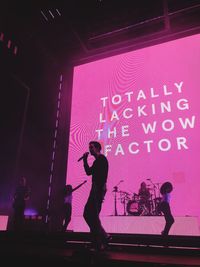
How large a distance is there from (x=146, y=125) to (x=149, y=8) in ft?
8.98

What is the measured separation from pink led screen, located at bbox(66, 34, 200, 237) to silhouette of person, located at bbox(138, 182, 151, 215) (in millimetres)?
113

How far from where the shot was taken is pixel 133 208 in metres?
5.70

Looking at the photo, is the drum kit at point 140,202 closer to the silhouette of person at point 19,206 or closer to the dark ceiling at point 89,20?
the silhouette of person at point 19,206

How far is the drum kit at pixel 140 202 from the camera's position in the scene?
17.9 feet

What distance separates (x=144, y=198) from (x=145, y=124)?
1.63 metres

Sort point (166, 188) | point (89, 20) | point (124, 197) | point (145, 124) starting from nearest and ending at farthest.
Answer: point (166, 188), point (124, 197), point (145, 124), point (89, 20)

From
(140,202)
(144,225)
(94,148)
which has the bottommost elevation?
(144,225)

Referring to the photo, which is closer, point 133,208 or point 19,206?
point 19,206

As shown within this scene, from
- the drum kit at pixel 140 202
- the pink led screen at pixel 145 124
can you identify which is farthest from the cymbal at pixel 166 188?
the drum kit at pixel 140 202

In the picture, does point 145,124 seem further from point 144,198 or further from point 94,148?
point 94,148

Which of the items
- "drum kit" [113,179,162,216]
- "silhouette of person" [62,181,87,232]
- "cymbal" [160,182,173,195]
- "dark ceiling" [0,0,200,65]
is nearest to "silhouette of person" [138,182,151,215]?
"drum kit" [113,179,162,216]

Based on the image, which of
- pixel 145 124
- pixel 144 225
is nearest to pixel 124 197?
pixel 144 225

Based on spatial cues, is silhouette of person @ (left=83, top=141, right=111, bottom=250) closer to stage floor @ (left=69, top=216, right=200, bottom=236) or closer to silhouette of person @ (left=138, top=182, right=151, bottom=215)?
stage floor @ (left=69, top=216, right=200, bottom=236)

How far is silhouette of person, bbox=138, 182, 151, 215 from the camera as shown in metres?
5.33
